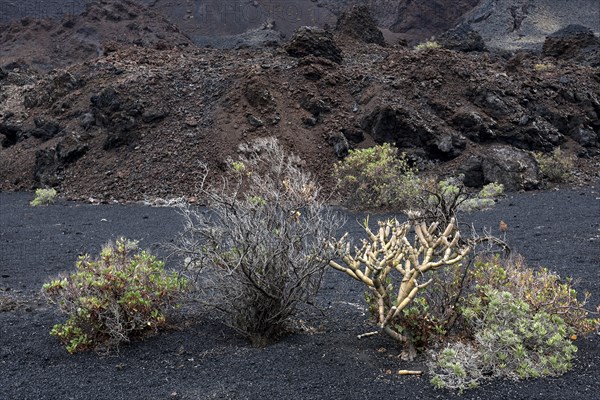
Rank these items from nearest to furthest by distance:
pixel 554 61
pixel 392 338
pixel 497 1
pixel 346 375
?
1. pixel 346 375
2. pixel 392 338
3. pixel 554 61
4. pixel 497 1

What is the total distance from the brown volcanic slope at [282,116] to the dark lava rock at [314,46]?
0.41 m

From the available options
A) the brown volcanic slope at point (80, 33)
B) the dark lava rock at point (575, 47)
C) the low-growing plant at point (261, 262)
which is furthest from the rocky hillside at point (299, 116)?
the brown volcanic slope at point (80, 33)

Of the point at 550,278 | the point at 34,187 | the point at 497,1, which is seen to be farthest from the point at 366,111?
the point at 497,1

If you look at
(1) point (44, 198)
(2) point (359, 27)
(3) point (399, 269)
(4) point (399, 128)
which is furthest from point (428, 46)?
(3) point (399, 269)

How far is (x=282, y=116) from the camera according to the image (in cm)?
1444

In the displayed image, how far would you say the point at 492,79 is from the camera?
15617mm

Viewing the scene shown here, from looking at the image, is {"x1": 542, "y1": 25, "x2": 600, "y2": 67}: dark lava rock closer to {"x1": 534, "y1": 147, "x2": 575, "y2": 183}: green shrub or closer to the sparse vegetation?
{"x1": 534, "y1": 147, "x2": 575, "y2": 183}: green shrub

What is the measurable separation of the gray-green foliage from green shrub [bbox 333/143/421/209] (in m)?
6.81

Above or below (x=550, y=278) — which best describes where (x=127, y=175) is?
below

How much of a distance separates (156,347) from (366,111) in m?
11.3

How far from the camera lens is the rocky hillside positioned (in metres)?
13.6

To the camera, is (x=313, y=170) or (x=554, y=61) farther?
(x=554, y=61)

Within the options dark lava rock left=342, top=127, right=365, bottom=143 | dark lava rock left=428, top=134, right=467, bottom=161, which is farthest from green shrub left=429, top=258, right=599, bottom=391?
dark lava rock left=342, top=127, right=365, bottom=143

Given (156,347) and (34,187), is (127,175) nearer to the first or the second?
(34,187)
